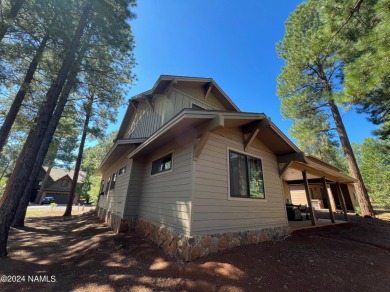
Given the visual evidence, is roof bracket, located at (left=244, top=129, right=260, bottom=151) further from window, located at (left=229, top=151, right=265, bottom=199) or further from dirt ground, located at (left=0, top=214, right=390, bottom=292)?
dirt ground, located at (left=0, top=214, right=390, bottom=292)

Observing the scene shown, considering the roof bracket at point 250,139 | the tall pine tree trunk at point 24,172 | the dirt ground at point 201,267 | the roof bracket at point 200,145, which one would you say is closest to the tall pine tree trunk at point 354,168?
the dirt ground at point 201,267

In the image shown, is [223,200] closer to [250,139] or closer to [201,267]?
[201,267]

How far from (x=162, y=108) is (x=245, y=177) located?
4774 mm

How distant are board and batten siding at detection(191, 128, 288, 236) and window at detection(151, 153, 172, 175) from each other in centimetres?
146

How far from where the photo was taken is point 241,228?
497cm

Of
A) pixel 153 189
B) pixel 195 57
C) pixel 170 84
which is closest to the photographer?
pixel 153 189

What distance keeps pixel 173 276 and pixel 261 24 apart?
13638 mm

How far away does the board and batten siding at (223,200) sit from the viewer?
4.34 metres

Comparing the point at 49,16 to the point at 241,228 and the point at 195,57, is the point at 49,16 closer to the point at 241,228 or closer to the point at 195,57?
the point at 195,57

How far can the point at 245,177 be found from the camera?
220 inches

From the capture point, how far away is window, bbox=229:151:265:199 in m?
5.26

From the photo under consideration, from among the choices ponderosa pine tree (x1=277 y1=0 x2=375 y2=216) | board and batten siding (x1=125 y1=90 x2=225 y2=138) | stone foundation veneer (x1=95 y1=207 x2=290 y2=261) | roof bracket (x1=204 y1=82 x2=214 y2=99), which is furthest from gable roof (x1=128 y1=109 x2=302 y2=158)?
ponderosa pine tree (x1=277 y1=0 x2=375 y2=216)

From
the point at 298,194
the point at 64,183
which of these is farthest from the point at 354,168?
the point at 64,183

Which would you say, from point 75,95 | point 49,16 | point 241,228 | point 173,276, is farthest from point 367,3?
point 75,95
